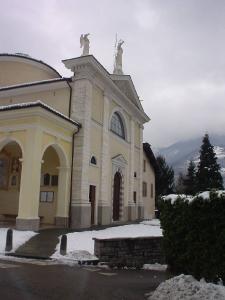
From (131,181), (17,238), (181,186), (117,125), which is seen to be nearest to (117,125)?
(117,125)

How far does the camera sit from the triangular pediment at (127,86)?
26219 mm

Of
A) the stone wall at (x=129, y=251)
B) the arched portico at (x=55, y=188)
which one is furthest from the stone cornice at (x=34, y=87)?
the stone wall at (x=129, y=251)

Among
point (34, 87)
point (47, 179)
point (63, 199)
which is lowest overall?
point (63, 199)

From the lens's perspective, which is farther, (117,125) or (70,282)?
(117,125)

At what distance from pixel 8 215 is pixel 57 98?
304 inches

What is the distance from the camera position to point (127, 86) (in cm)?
2788

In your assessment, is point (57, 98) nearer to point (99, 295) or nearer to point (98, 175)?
point (98, 175)

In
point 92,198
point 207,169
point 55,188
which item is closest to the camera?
point 55,188

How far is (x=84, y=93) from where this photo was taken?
20344 mm

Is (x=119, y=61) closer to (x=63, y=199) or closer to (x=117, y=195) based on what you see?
(x=117, y=195)

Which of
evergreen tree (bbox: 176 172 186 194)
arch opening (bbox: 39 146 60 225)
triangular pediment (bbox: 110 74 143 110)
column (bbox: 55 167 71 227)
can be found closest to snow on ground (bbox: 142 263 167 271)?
column (bbox: 55 167 71 227)

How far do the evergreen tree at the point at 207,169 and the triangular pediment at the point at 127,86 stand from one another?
12.7 meters

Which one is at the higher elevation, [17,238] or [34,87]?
[34,87]

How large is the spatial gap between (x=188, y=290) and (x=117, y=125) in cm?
2092
